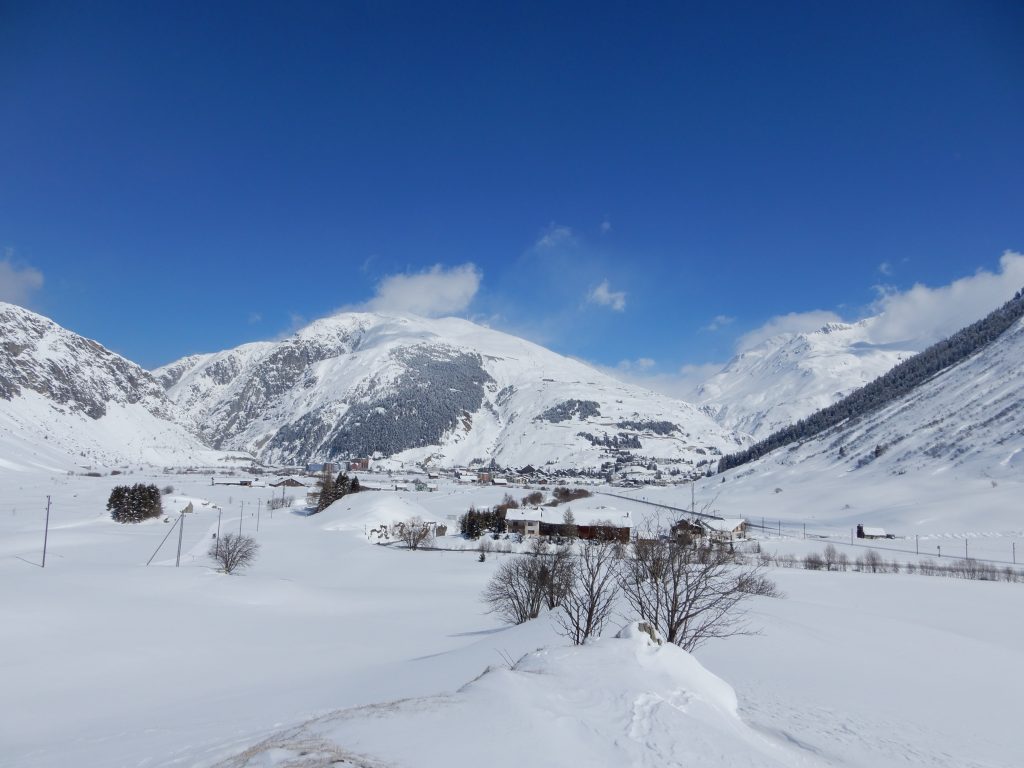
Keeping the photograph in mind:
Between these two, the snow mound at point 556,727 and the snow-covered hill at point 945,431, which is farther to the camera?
the snow-covered hill at point 945,431

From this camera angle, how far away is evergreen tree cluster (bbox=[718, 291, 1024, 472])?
532 feet

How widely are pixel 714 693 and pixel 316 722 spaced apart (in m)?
6.48

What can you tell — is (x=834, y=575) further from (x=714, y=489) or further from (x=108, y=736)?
(x=714, y=489)

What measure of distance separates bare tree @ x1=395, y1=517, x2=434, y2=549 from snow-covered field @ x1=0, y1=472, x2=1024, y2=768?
21.2m

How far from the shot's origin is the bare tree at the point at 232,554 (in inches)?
1996

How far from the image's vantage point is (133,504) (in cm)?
8281

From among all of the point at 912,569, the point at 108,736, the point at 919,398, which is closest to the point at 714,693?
the point at 108,736

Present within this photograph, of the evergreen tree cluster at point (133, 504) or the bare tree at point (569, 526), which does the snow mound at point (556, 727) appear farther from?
the evergreen tree cluster at point (133, 504)

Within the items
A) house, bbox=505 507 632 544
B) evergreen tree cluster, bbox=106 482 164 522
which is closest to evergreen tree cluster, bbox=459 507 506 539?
house, bbox=505 507 632 544

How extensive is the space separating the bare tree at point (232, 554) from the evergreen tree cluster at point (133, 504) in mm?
35800

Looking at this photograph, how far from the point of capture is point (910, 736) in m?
12.9

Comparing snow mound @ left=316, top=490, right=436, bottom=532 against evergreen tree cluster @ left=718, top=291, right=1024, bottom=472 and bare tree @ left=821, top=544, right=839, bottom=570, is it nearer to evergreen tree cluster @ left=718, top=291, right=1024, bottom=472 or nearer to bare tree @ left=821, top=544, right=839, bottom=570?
bare tree @ left=821, top=544, right=839, bottom=570

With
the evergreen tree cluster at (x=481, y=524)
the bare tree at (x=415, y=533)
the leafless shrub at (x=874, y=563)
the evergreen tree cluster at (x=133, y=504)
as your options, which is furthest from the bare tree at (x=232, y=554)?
the leafless shrub at (x=874, y=563)

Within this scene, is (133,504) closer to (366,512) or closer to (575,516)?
(366,512)
